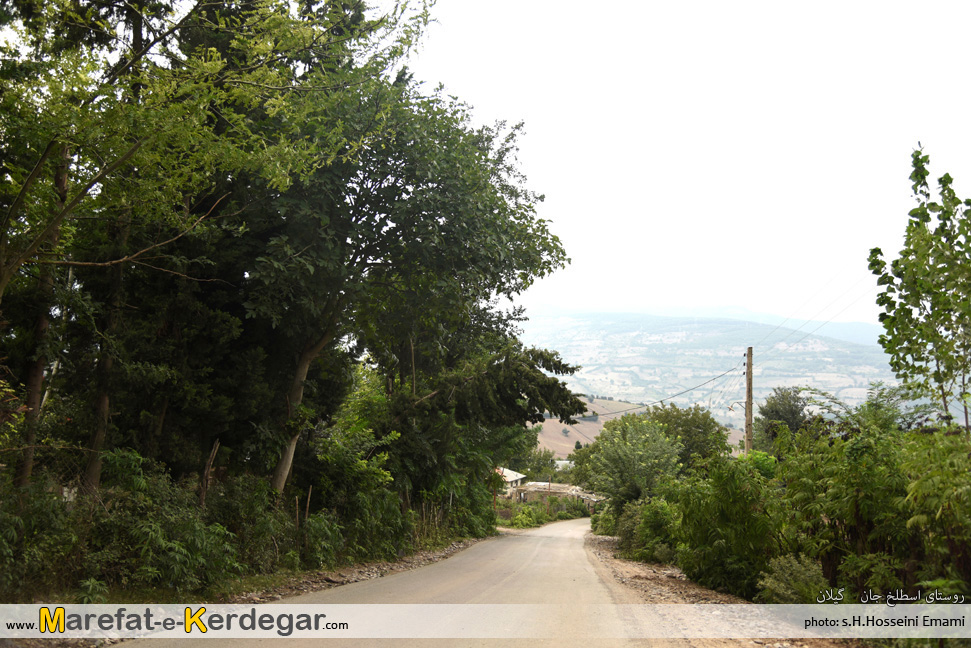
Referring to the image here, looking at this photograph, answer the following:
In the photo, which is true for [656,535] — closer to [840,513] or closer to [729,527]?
[729,527]

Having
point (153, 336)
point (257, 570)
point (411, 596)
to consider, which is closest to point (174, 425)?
point (153, 336)

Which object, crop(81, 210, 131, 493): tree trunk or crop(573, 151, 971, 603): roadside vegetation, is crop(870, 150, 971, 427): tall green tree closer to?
crop(573, 151, 971, 603): roadside vegetation

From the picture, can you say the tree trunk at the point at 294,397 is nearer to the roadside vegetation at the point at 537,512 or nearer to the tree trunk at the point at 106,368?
the tree trunk at the point at 106,368

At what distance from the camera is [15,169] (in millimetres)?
7625

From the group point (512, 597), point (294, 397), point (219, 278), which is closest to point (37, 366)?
point (219, 278)

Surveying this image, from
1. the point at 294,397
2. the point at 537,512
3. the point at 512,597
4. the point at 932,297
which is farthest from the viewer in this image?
the point at 537,512

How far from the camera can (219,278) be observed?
1198 centimetres

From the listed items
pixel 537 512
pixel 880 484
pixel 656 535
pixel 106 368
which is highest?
pixel 106 368

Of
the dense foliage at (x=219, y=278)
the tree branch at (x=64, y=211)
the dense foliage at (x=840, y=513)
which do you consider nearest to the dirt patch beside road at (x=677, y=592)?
the dense foliage at (x=840, y=513)

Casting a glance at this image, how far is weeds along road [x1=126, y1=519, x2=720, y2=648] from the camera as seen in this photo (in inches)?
275

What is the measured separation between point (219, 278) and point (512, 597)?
25.6 feet

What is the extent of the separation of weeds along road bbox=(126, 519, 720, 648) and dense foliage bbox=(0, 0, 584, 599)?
186 cm

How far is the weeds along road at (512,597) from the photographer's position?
698 centimetres

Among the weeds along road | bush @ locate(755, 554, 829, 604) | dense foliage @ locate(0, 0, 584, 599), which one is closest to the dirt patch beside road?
the weeds along road
